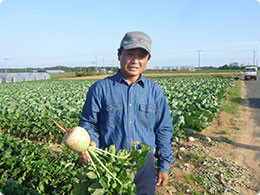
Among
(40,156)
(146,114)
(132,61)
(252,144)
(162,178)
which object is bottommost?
(252,144)

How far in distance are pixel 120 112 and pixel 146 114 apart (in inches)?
10.5

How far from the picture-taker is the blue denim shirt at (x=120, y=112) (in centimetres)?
225

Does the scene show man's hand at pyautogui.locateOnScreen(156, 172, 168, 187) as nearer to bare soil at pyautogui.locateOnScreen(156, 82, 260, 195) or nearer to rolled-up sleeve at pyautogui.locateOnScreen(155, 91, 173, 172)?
rolled-up sleeve at pyautogui.locateOnScreen(155, 91, 173, 172)

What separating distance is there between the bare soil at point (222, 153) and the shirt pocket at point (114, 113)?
2.10m

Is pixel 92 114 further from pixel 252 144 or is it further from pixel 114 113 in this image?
pixel 252 144

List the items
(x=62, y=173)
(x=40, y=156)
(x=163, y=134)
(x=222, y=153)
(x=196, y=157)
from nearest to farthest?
(x=163, y=134)
(x=62, y=173)
(x=40, y=156)
(x=196, y=157)
(x=222, y=153)

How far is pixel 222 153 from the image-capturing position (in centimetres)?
534

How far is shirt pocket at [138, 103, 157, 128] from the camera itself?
7.53 feet

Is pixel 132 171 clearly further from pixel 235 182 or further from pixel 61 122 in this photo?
pixel 61 122

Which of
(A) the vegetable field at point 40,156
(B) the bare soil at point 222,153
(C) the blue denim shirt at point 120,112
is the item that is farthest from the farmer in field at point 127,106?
(B) the bare soil at point 222,153

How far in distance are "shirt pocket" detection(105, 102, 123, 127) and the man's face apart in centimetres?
33

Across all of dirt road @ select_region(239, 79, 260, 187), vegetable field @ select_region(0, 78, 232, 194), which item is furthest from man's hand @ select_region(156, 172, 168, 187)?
dirt road @ select_region(239, 79, 260, 187)

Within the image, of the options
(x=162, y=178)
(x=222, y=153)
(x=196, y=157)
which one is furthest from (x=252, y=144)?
(x=162, y=178)

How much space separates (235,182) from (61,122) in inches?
180
